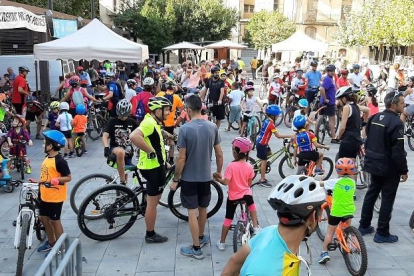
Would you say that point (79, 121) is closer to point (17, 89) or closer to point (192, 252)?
point (17, 89)

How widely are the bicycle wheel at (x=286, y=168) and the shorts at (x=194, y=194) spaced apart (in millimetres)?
3365

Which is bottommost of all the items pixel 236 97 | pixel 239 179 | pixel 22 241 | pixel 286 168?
pixel 286 168

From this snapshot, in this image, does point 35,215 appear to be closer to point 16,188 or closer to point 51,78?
point 16,188

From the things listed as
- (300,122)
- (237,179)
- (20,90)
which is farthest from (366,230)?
(20,90)

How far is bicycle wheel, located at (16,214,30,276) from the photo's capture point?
15.1 ft

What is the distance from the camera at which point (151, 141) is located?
527 centimetres

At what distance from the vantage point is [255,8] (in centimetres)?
5366

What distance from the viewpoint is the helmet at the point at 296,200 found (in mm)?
2121

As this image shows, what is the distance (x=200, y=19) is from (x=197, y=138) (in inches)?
1330

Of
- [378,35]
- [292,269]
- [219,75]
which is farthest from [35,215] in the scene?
[378,35]

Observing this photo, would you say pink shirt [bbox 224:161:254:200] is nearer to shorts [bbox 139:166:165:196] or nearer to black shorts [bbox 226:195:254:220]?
black shorts [bbox 226:195:254:220]

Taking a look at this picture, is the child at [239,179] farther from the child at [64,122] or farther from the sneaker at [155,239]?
the child at [64,122]

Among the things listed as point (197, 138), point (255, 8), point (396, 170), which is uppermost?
point (255, 8)

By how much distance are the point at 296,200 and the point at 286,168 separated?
267 inches
